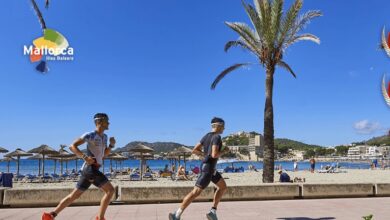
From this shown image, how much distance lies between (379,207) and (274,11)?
9500 mm

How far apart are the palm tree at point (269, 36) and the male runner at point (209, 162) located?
9.61 metres

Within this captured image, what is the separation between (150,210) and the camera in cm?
815

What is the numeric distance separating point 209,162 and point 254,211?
2.19 meters

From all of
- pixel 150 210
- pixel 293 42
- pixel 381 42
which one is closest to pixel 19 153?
pixel 293 42

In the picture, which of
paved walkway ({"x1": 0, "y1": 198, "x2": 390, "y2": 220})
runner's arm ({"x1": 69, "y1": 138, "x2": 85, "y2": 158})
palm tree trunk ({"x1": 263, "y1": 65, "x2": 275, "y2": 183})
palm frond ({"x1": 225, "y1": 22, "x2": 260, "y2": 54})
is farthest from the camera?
palm frond ({"x1": 225, "y1": 22, "x2": 260, "y2": 54})

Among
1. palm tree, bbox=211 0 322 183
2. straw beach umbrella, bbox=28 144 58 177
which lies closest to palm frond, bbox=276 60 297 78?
palm tree, bbox=211 0 322 183

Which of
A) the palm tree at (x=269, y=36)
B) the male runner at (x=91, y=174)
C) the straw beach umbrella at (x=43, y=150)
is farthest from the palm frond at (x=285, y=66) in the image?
the straw beach umbrella at (x=43, y=150)

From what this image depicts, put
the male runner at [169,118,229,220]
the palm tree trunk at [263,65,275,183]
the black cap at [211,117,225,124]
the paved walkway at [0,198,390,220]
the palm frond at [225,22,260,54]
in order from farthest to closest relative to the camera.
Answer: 1. the palm frond at [225,22,260,54]
2. the palm tree trunk at [263,65,275,183]
3. the paved walkway at [0,198,390,220]
4. the black cap at [211,117,225,124]
5. the male runner at [169,118,229,220]

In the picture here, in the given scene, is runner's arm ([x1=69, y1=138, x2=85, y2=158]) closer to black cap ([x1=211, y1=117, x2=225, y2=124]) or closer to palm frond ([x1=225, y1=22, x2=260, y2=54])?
black cap ([x1=211, y1=117, x2=225, y2=124])

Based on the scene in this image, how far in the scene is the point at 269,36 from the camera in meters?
16.0

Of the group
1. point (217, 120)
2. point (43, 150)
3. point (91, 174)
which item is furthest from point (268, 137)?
point (43, 150)

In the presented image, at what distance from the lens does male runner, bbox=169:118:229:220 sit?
6105 millimetres

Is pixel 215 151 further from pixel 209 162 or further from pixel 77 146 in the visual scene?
pixel 77 146

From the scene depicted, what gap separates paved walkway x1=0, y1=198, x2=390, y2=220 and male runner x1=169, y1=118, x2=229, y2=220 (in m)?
1.03
